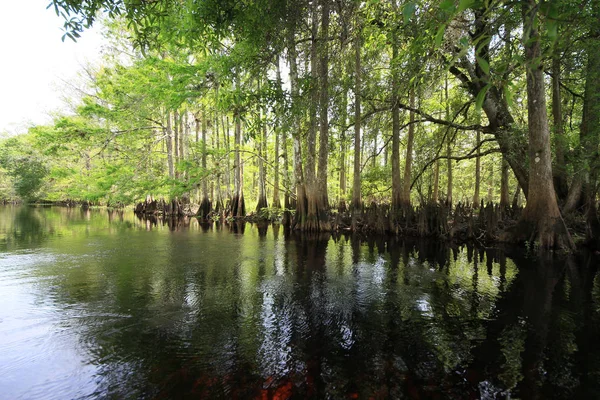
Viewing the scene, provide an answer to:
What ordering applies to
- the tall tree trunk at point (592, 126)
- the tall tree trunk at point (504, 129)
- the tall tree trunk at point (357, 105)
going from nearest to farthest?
1. the tall tree trunk at point (592, 126)
2. the tall tree trunk at point (357, 105)
3. the tall tree trunk at point (504, 129)

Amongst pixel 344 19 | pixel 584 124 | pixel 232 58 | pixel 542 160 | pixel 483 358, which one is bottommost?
pixel 483 358

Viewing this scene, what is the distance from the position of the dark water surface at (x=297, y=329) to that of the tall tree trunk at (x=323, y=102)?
4976 millimetres

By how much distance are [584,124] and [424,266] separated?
6797mm

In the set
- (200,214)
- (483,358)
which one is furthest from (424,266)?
(200,214)

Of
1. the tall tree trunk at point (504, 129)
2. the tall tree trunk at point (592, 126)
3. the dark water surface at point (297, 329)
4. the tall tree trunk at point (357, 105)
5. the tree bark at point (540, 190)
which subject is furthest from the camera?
the tall tree trunk at point (504, 129)

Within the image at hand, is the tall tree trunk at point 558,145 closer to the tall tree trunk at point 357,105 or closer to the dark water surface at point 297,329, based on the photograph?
the dark water surface at point 297,329

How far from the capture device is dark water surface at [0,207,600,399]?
9.04ft

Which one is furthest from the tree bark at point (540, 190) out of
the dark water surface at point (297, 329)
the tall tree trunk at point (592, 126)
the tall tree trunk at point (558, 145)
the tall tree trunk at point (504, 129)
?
the tall tree trunk at point (558, 145)

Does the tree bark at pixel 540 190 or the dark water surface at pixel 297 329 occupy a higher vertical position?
the tree bark at pixel 540 190

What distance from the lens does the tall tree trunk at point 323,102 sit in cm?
888

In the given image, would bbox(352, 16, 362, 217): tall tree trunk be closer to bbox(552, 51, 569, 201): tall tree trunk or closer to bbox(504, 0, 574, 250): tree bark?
bbox(504, 0, 574, 250): tree bark

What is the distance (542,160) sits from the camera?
8.07 meters

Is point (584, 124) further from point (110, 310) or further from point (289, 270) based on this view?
point (110, 310)

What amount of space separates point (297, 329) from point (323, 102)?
690cm
